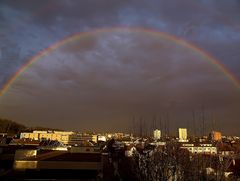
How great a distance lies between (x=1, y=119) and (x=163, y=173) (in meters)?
92.8

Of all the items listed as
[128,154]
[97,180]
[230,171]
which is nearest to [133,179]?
[97,180]

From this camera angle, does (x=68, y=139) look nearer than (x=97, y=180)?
No

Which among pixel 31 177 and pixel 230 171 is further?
pixel 230 171

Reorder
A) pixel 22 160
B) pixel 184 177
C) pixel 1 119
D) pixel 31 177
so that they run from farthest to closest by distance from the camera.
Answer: pixel 1 119 < pixel 22 160 < pixel 31 177 < pixel 184 177

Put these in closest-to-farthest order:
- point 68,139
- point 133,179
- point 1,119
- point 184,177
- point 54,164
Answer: point 184,177 < point 54,164 < point 133,179 < point 1,119 < point 68,139

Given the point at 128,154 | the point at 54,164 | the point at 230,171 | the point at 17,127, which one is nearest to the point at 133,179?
the point at 54,164

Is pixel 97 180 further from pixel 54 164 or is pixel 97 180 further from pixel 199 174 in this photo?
pixel 199 174

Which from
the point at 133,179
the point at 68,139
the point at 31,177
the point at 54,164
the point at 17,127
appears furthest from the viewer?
the point at 68,139

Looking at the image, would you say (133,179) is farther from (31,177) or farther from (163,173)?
(163,173)

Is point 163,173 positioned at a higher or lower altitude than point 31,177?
higher

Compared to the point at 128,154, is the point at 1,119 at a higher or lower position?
higher

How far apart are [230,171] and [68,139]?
312ft

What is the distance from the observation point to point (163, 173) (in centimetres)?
1408

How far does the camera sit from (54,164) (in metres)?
23.5
